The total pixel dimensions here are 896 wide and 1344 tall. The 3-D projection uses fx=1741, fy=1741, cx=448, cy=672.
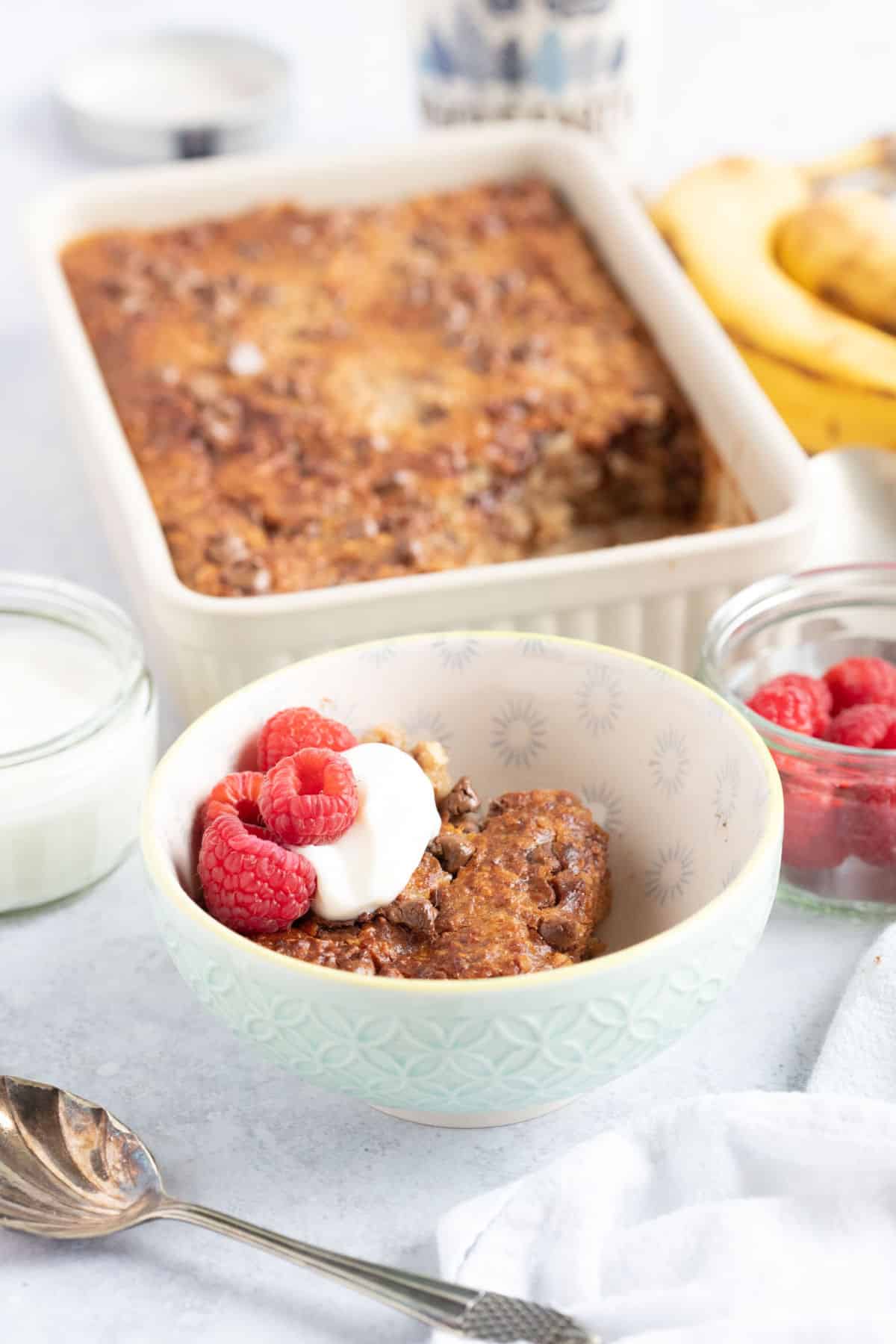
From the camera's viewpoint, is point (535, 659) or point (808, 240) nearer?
point (535, 659)

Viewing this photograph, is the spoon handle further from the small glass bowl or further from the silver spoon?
the small glass bowl

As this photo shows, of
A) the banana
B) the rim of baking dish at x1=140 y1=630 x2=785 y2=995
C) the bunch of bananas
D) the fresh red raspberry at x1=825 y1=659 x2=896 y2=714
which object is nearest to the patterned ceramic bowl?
the rim of baking dish at x1=140 y1=630 x2=785 y2=995

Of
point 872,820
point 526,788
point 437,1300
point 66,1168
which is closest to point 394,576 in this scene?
point 526,788

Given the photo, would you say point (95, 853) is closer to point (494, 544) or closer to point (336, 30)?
point (494, 544)

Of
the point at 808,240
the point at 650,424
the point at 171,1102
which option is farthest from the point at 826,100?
the point at 171,1102

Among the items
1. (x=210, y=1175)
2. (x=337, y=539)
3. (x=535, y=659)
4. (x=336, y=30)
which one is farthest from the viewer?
(x=336, y=30)

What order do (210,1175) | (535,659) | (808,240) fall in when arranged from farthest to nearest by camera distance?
(808,240) → (535,659) → (210,1175)
